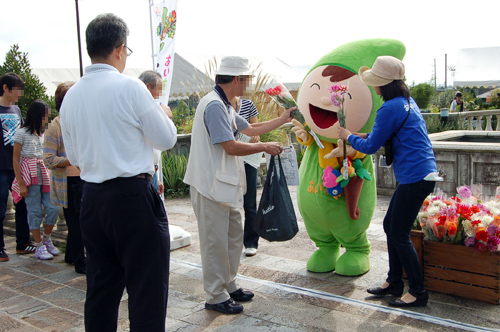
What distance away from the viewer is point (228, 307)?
12.1 feet

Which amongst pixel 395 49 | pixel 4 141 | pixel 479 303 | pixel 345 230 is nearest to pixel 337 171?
pixel 345 230

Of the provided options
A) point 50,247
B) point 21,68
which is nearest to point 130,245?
point 50,247

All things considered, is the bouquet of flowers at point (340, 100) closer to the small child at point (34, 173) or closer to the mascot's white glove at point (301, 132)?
the mascot's white glove at point (301, 132)

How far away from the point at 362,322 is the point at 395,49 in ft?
7.60

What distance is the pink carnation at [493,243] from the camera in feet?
11.8

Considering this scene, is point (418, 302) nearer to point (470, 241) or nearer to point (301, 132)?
point (470, 241)

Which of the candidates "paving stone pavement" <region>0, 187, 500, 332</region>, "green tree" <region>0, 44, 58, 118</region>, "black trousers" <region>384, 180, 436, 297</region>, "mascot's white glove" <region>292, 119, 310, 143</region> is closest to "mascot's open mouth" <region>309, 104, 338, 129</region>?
"mascot's white glove" <region>292, 119, 310, 143</region>

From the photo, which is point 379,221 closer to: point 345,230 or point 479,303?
point 345,230

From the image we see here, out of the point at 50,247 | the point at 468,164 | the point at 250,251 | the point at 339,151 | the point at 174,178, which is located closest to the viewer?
the point at 339,151

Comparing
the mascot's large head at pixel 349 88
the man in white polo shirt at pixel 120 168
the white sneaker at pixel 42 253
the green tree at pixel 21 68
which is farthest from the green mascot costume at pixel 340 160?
the green tree at pixel 21 68

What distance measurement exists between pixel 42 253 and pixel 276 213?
3.04 m

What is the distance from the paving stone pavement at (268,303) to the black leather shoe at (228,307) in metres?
0.04

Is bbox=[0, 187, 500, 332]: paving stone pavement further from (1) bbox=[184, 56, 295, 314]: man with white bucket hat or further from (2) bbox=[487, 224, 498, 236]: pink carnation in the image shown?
(2) bbox=[487, 224, 498, 236]: pink carnation

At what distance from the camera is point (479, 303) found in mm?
3662
